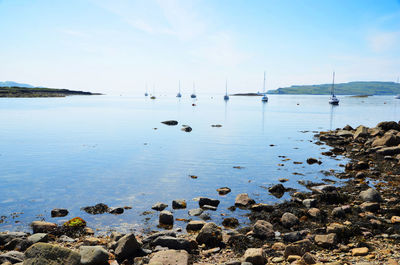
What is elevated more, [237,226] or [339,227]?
[339,227]

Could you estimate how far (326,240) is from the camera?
37.0ft

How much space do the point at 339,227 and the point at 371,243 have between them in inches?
48.0

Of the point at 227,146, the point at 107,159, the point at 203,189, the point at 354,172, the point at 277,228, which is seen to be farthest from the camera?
the point at 227,146

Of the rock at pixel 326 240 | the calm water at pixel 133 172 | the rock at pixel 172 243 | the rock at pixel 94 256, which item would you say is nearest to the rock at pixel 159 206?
the calm water at pixel 133 172

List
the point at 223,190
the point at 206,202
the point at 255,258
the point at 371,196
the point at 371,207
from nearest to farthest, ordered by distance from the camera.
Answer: the point at 255,258
the point at 371,207
the point at 371,196
the point at 206,202
the point at 223,190

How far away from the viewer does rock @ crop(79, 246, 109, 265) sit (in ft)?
32.3

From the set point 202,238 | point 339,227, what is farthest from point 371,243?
point 202,238

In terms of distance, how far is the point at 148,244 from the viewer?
1207 cm

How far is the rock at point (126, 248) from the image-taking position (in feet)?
35.7

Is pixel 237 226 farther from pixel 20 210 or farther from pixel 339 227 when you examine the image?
pixel 20 210

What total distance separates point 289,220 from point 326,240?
105 inches

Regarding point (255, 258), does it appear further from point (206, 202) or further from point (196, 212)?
point (206, 202)

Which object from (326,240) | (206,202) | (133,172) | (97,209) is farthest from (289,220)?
(133,172)

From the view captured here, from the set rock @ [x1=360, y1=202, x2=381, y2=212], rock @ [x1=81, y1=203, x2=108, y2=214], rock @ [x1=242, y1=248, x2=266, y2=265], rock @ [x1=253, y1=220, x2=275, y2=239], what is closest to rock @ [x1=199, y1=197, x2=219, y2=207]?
rock @ [x1=253, y1=220, x2=275, y2=239]
